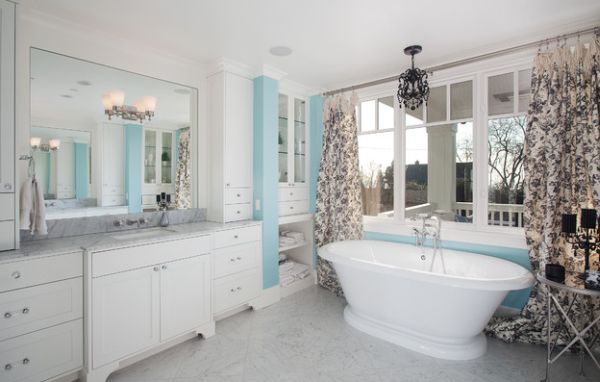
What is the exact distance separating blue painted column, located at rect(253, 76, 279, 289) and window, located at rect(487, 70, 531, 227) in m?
2.14

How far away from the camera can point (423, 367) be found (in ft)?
7.52

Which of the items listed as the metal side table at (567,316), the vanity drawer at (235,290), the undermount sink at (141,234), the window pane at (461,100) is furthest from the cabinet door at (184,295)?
the window pane at (461,100)

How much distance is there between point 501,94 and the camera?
2936 millimetres

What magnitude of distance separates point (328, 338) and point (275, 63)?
2.66 m

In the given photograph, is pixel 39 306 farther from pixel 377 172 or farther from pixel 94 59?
pixel 377 172

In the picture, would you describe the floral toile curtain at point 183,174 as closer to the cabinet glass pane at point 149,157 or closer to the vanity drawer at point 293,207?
the cabinet glass pane at point 149,157

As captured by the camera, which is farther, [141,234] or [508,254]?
[508,254]

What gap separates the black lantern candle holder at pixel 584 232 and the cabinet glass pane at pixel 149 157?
10.9ft

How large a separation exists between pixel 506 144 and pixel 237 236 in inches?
106

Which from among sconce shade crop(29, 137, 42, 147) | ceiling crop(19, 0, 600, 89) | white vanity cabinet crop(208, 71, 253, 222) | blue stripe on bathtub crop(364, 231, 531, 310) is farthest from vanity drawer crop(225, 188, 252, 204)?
blue stripe on bathtub crop(364, 231, 531, 310)

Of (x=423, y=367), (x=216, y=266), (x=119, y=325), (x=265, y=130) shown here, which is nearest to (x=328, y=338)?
(x=423, y=367)

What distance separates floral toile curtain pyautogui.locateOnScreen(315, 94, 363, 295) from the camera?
12.1ft

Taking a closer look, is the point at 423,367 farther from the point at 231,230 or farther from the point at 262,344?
the point at 231,230

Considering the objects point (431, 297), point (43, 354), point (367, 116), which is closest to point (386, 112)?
point (367, 116)
